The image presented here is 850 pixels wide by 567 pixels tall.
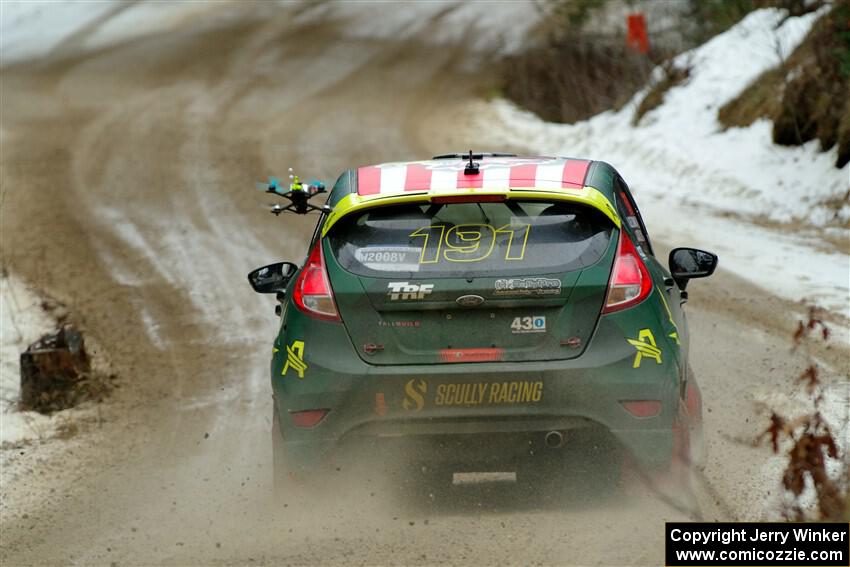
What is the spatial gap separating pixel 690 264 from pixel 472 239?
1.60m

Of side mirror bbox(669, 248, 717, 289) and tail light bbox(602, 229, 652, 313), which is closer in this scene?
tail light bbox(602, 229, 652, 313)

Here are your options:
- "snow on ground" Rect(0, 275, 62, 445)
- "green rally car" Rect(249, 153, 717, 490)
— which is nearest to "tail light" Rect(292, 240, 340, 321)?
"green rally car" Rect(249, 153, 717, 490)

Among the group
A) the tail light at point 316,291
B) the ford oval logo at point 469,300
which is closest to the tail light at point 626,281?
the ford oval logo at point 469,300

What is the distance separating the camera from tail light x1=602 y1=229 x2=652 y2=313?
606cm

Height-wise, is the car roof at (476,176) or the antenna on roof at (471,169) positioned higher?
the antenna on roof at (471,169)

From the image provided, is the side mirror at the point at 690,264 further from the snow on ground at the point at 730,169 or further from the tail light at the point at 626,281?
the snow on ground at the point at 730,169

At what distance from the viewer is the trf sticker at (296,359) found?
6230mm

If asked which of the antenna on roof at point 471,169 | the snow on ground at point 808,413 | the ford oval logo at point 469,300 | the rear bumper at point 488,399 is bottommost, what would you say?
the snow on ground at point 808,413

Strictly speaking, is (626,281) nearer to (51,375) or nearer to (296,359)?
(296,359)

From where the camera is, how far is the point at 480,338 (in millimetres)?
6086

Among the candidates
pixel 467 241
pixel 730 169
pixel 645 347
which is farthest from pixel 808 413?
pixel 730 169

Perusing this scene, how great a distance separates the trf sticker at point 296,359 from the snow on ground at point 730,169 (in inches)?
233

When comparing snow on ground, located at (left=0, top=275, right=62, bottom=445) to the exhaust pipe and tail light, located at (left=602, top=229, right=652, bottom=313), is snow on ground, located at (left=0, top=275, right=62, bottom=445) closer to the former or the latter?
the exhaust pipe

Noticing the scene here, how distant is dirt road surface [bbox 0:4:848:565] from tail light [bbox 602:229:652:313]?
3.41 ft
